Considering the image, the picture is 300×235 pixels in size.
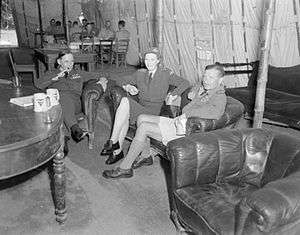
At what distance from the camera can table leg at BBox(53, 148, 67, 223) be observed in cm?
244

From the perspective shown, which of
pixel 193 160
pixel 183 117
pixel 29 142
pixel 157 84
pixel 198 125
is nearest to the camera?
pixel 29 142

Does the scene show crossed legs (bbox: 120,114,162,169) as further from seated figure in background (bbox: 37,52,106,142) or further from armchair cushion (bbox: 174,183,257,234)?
armchair cushion (bbox: 174,183,257,234)

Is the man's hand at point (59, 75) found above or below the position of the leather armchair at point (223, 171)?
above

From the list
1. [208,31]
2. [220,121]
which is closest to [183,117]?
[220,121]

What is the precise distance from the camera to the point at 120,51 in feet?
33.1

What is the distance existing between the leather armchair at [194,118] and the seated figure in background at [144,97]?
0.26 ft

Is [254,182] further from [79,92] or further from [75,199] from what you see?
[79,92]

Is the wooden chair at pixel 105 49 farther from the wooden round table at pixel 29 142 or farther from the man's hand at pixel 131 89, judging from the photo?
the wooden round table at pixel 29 142

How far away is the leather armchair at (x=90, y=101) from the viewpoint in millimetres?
3908

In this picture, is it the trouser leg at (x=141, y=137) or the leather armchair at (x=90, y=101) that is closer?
the trouser leg at (x=141, y=137)

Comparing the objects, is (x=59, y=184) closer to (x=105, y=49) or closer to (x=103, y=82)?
(x=103, y=82)

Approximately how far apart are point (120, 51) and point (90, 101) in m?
6.40

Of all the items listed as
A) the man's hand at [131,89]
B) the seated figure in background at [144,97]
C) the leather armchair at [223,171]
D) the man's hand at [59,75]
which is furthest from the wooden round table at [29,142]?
the man's hand at [59,75]

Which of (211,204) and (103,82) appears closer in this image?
(211,204)
